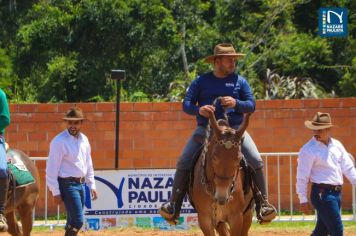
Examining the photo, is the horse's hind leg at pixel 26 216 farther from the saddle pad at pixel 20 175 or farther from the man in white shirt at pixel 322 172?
the man in white shirt at pixel 322 172

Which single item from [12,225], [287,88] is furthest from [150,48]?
[12,225]

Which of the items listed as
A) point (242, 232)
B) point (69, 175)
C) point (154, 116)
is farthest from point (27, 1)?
point (242, 232)

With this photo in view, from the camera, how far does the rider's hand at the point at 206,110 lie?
8.40 metres

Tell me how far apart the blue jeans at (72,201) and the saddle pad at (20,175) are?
0.56 meters

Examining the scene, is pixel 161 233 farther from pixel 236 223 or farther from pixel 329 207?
pixel 236 223

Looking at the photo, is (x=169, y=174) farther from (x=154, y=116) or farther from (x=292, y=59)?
(x=292, y=59)

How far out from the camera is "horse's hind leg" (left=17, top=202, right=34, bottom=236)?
36.4 ft

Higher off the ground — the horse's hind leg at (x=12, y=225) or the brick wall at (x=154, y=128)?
the brick wall at (x=154, y=128)

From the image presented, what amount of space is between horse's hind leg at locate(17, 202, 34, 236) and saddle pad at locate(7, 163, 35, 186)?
432mm

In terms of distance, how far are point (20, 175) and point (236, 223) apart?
3414 millimetres

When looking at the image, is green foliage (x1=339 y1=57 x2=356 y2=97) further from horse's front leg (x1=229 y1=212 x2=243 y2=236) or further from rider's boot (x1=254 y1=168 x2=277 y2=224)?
horse's front leg (x1=229 y1=212 x2=243 y2=236)

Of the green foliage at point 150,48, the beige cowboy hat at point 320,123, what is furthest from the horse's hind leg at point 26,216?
the green foliage at point 150,48

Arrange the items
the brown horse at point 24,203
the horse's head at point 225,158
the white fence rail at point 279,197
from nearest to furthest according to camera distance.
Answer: the horse's head at point 225,158 < the brown horse at point 24,203 < the white fence rail at point 279,197

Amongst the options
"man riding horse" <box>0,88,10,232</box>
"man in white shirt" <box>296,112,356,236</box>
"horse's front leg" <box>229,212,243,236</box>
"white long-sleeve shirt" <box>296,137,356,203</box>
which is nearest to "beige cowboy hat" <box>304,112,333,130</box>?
"man in white shirt" <box>296,112,356,236</box>
